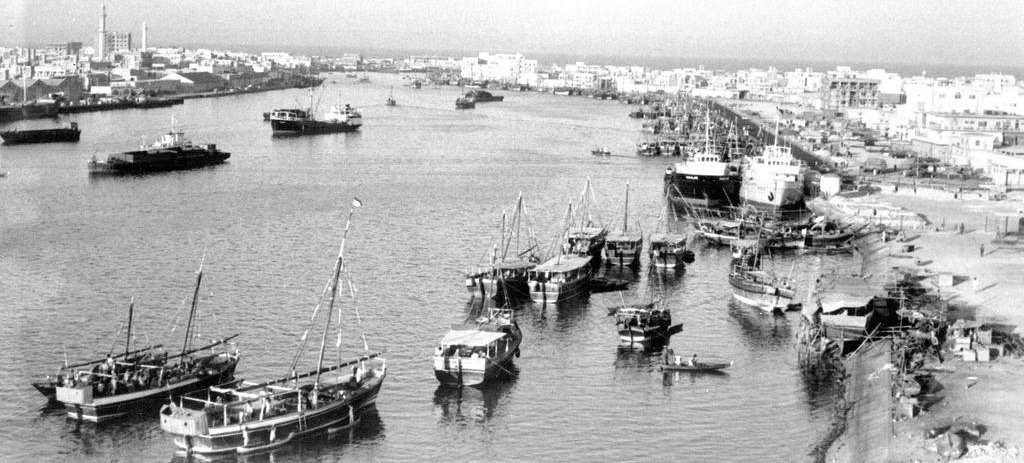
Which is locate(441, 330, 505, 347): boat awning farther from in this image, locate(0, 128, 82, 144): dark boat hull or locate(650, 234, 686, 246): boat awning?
locate(0, 128, 82, 144): dark boat hull

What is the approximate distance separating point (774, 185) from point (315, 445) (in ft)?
72.3

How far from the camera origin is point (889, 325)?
19.3 m

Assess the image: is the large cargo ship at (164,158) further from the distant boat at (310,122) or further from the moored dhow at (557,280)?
the moored dhow at (557,280)

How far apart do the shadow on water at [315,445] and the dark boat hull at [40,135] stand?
1424 inches

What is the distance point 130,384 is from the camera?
15469mm

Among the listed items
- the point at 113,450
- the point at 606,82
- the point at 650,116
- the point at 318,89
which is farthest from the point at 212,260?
the point at 606,82

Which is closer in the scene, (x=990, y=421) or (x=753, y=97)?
(x=990, y=421)

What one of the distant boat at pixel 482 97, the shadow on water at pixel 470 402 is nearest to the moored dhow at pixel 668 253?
the shadow on water at pixel 470 402

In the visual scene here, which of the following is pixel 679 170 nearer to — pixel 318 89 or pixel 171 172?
pixel 171 172

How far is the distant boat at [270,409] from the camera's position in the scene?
14.1 metres

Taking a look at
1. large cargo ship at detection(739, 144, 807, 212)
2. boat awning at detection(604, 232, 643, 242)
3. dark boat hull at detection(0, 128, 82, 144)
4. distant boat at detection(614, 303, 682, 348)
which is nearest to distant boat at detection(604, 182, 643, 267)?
boat awning at detection(604, 232, 643, 242)

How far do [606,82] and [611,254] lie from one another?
90.7 metres

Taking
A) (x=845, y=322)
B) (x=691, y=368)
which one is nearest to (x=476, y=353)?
(x=691, y=368)

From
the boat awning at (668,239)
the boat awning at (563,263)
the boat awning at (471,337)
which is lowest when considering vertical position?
the boat awning at (471,337)
